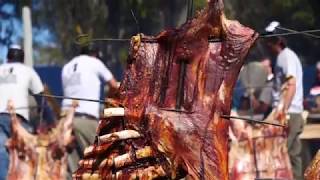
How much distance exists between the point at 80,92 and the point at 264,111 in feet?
7.80

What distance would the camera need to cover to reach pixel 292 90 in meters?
10.9

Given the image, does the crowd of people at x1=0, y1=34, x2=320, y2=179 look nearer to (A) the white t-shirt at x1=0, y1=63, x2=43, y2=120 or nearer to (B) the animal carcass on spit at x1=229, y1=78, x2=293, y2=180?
(A) the white t-shirt at x1=0, y1=63, x2=43, y2=120

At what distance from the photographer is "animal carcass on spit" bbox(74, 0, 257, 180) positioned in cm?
496

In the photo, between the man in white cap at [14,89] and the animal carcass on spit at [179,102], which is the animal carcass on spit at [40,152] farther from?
the animal carcass on spit at [179,102]

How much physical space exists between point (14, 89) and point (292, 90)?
3.11 meters

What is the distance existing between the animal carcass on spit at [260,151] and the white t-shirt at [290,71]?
35 centimetres

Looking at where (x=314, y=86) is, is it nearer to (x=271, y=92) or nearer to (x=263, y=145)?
(x=271, y=92)

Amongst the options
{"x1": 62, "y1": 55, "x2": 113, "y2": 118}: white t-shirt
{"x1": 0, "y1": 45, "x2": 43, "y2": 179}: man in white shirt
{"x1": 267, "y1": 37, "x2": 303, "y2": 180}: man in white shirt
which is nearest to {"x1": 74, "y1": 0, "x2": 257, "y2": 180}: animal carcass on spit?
{"x1": 267, "y1": 37, "x2": 303, "y2": 180}: man in white shirt

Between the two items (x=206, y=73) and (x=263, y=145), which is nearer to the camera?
(x=206, y=73)

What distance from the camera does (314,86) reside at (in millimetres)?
13680

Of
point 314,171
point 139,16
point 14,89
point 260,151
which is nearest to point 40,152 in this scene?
point 14,89

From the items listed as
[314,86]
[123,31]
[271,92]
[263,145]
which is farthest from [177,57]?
[123,31]

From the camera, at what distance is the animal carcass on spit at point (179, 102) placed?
4.96m

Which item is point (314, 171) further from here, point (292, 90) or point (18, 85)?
point (18, 85)
